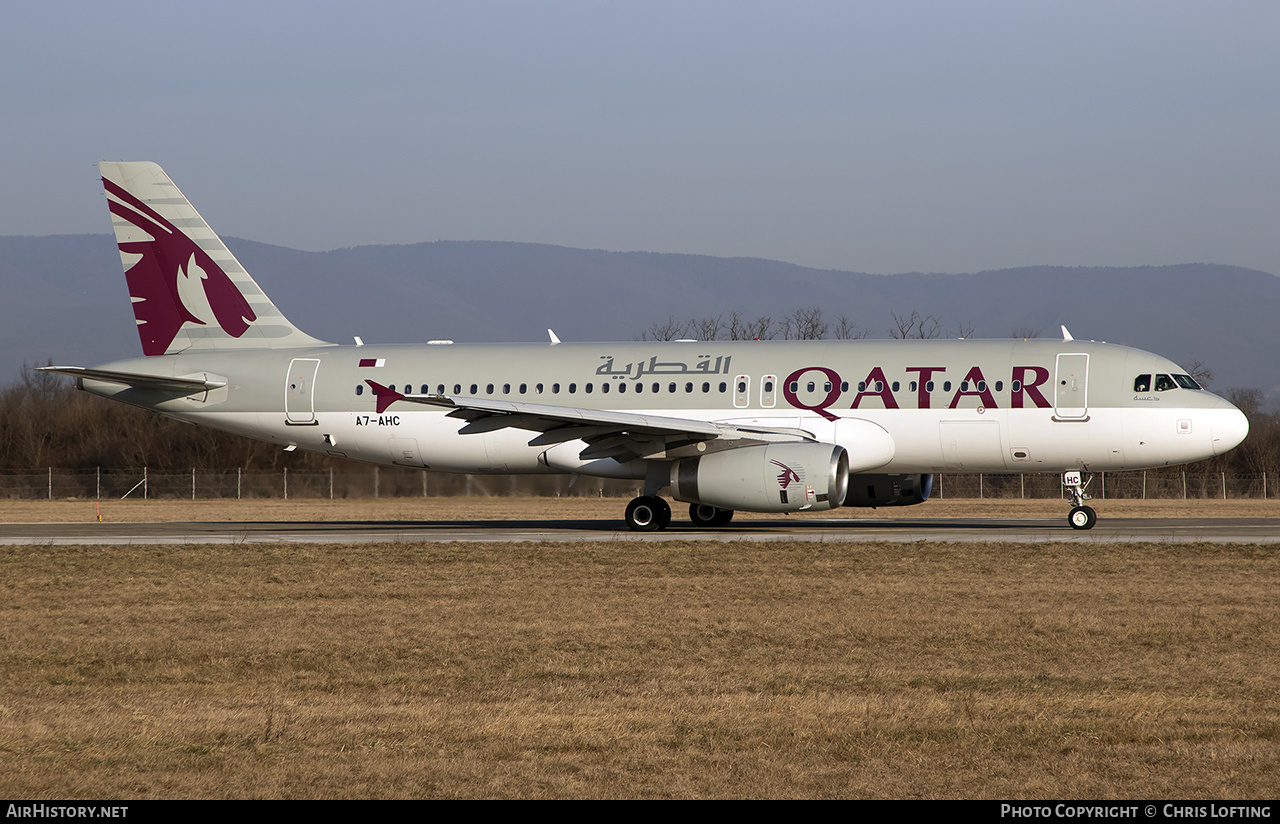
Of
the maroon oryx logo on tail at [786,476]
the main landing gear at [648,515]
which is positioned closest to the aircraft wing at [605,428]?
the main landing gear at [648,515]

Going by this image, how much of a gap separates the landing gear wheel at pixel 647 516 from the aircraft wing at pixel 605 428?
1.00 m

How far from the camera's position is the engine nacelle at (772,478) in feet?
76.1

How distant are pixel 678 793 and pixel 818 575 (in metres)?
10.5

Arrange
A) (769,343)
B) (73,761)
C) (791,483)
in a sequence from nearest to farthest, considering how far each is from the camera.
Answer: (73,761) → (791,483) → (769,343)

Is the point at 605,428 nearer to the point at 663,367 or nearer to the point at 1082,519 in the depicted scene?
the point at 663,367

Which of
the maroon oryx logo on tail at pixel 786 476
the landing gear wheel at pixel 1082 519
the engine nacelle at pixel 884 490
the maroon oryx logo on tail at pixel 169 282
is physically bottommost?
the landing gear wheel at pixel 1082 519

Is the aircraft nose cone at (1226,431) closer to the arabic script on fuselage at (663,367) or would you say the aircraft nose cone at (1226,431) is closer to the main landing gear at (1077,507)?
the main landing gear at (1077,507)

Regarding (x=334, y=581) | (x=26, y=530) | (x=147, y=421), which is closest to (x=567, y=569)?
(x=334, y=581)

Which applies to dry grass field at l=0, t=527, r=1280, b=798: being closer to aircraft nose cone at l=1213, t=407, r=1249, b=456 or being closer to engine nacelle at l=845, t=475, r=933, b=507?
aircraft nose cone at l=1213, t=407, r=1249, b=456

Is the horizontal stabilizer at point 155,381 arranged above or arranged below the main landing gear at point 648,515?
above

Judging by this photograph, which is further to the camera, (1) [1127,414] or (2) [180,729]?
(1) [1127,414]

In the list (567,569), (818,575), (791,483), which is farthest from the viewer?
(791,483)

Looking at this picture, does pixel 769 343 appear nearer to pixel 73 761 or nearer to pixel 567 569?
pixel 567 569
